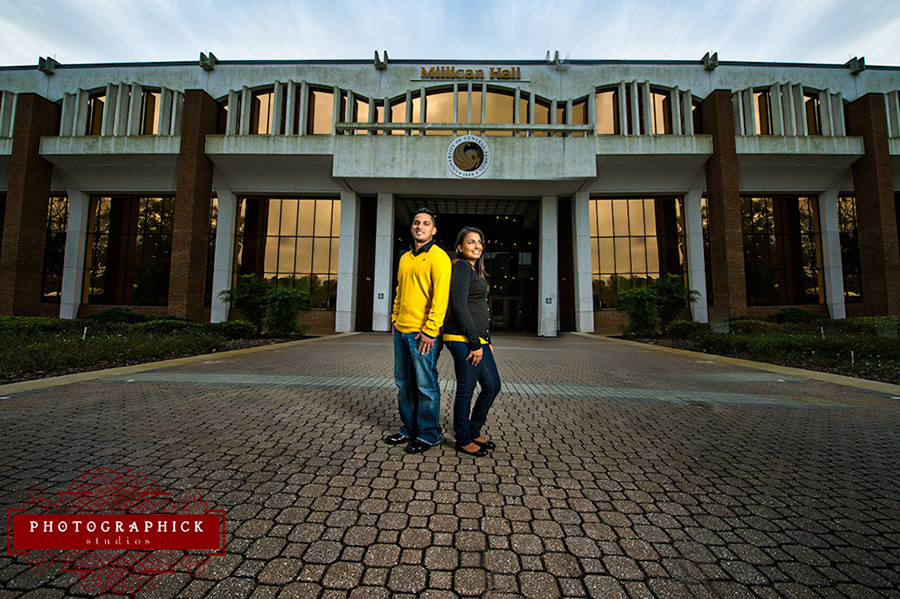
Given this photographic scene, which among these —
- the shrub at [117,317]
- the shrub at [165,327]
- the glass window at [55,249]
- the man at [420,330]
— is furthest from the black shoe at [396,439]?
the glass window at [55,249]

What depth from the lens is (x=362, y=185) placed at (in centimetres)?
2333

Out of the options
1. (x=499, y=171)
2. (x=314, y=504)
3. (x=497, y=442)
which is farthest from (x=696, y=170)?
(x=314, y=504)

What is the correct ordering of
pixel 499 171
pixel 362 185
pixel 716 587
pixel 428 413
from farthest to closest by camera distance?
pixel 362 185, pixel 499 171, pixel 428 413, pixel 716 587

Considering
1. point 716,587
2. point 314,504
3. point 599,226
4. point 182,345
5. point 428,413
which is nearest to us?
point 716,587

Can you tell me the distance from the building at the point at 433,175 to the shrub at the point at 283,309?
257 inches

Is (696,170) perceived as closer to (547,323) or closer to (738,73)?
(738,73)

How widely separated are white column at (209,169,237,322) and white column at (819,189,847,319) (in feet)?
122

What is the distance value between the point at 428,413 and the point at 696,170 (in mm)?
26062

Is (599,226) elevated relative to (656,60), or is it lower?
lower

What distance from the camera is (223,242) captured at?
24.1 metres

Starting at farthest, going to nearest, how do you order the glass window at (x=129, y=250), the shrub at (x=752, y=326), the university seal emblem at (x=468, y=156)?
the glass window at (x=129, y=250) → the university seal emblem at (x=468, y=156) → the shrub at (x=752, y=326)

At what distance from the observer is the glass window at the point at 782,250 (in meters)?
24.7

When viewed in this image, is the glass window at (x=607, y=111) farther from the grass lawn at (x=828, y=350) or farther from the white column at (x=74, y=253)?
the white column at (x=74, y=253)

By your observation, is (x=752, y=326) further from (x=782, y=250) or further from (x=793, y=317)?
(x=782, y=250)
